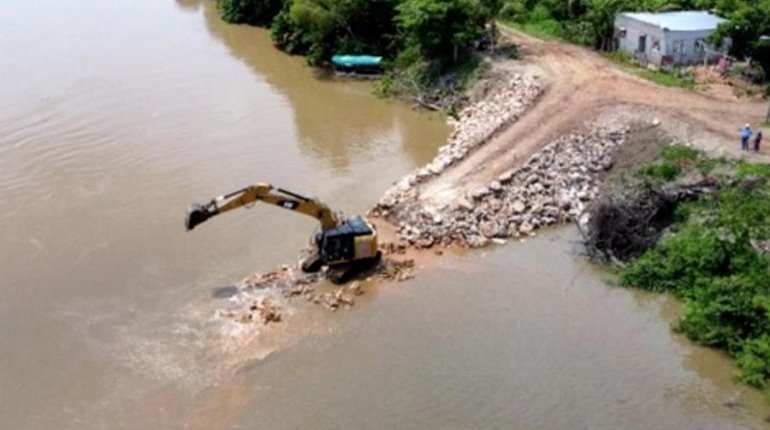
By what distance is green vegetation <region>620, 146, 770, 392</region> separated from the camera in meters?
19.9

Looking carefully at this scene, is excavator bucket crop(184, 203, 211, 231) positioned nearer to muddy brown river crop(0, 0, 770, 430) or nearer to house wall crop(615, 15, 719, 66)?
muddy brown river crop(0, 0, 770, 430)

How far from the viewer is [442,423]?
18172 mm

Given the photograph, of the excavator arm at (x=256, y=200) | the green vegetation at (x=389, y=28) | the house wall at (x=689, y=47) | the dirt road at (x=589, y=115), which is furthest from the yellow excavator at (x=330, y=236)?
the house wall at (x=689, y=47)

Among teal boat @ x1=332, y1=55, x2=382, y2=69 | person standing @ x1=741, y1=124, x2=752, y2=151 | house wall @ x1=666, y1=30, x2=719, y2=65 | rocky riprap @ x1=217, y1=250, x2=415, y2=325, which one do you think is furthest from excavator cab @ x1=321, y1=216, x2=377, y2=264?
teal boat @ x1=332, y1=55, x2=382, y2=69

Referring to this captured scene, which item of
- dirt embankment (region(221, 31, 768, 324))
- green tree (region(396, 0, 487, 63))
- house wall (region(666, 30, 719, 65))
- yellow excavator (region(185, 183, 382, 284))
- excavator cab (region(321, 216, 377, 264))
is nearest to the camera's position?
yellow excavator (region(185, 183, 382, 284))

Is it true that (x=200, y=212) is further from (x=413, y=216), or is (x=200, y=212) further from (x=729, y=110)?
(x=729, y=110)

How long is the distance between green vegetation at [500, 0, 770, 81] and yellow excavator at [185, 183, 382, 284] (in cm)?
1803

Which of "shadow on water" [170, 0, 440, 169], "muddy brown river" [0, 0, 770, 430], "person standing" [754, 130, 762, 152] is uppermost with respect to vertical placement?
"person standing" [754, 130, 762, 152]

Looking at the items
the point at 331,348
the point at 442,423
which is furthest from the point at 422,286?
the point at 442,423

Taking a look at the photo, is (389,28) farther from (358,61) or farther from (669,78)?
(669,78)

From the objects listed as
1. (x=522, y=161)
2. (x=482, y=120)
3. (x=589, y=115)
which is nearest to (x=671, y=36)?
(x=589, y=115)

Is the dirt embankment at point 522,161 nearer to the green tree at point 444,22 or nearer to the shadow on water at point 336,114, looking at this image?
the shadow on water at point 336,114

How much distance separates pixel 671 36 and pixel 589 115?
21.4 feet

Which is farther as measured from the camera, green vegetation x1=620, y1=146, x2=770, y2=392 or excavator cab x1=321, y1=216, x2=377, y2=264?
excavator cab x1=321, y1=216, x2=377, y2=264
